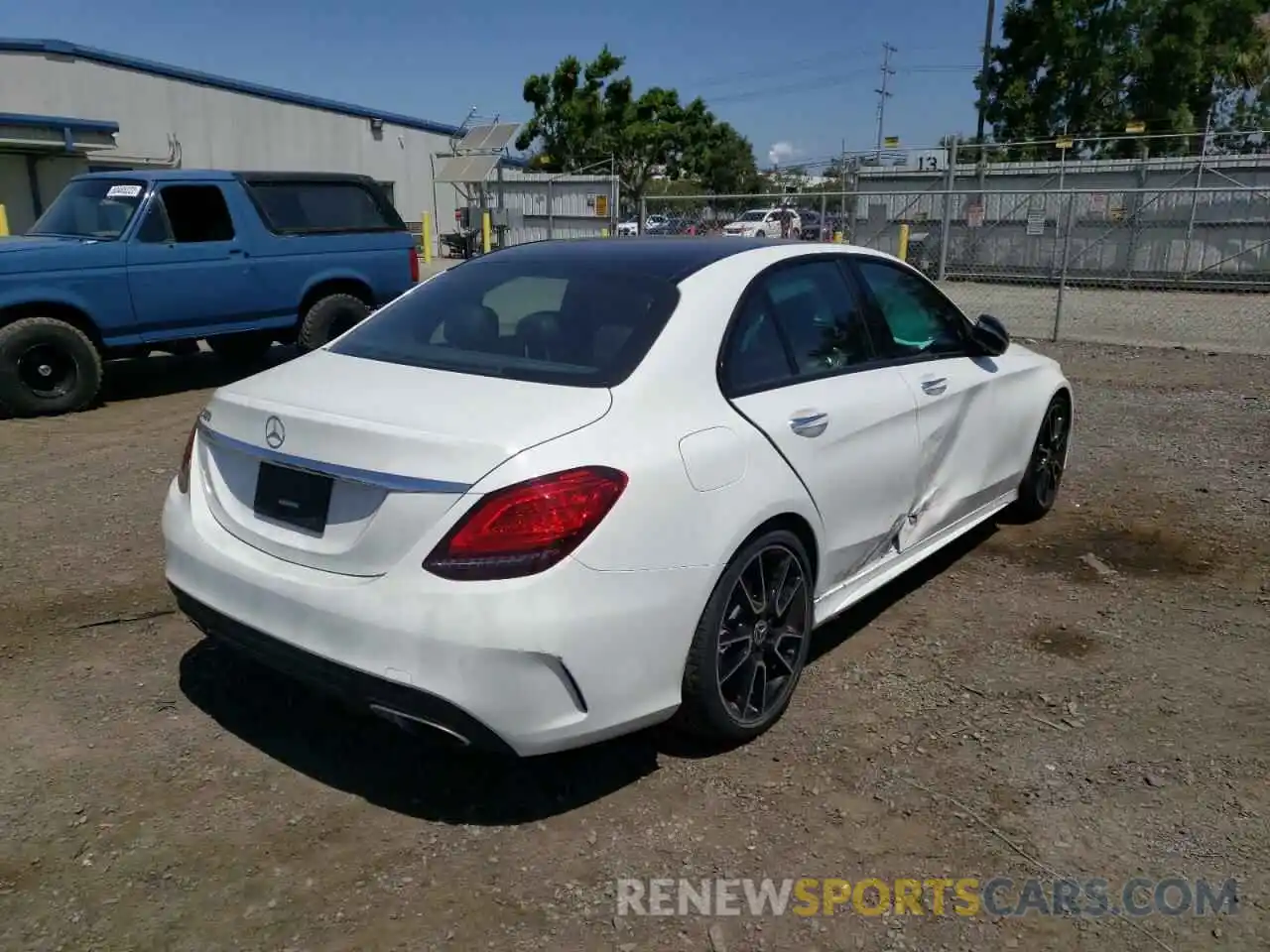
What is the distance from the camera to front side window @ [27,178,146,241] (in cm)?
823

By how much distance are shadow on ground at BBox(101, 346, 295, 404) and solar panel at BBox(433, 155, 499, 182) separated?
11.8m

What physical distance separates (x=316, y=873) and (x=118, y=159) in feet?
104

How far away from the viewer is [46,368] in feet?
26.0

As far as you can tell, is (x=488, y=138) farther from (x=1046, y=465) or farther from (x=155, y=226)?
(x=1046, y=465)

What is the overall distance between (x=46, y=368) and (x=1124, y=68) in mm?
35388

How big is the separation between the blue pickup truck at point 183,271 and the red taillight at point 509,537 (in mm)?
6857

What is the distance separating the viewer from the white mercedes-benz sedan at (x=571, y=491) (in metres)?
2.50

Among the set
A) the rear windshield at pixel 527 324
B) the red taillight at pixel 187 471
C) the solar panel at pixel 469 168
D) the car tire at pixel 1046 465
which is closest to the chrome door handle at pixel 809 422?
the rear windshield at pixel 527 324

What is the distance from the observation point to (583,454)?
2594mm

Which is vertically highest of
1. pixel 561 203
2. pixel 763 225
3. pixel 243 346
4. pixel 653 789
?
pixel 561 203

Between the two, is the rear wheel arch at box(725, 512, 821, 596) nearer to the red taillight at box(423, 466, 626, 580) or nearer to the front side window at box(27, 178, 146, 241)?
the red taillight at box(423, 466, 626, 580)

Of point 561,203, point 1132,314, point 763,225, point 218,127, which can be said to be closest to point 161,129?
point 218,127

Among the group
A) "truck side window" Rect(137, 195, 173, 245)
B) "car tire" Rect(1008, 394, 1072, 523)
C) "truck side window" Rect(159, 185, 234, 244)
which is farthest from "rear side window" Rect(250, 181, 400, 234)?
"car tire" Rect(1008, 394, 1072, 523)

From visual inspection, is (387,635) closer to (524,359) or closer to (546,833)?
(546,833)
